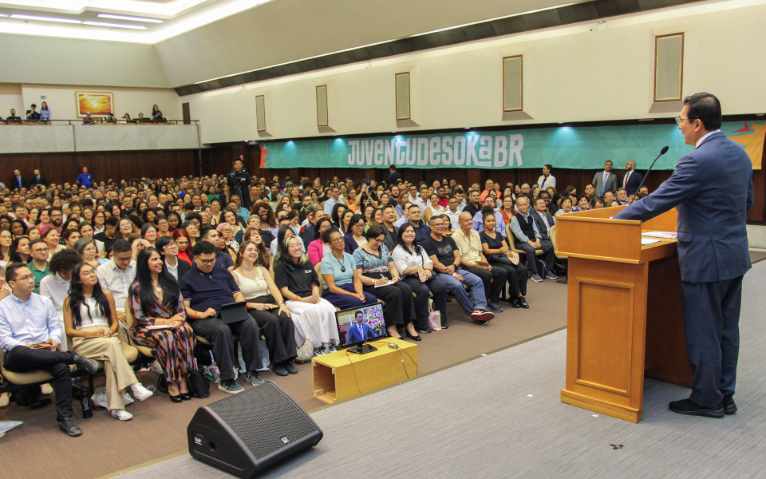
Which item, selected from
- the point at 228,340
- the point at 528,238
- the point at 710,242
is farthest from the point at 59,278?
the point at 528,238

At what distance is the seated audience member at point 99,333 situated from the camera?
3949 millimetres

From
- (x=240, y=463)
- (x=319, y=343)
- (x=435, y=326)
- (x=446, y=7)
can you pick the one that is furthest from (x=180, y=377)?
(x=446, y=7)

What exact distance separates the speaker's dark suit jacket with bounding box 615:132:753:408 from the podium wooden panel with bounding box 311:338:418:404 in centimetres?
203

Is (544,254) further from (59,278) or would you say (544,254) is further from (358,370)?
(59,278)

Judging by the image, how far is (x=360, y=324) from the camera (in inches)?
204

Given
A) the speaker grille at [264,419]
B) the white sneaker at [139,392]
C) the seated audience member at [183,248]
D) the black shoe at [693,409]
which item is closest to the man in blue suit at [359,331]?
the white sneaker at [139,392]

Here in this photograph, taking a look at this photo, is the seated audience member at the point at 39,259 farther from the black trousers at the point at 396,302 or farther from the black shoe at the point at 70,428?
the black trousers at the point at 396,302

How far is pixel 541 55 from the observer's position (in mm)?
12031

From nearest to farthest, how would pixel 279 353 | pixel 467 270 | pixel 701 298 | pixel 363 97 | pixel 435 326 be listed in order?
1. pixel 701 298
2. pixel 279 353
3. pixel 435 326
4. pixel 467 270
5. pixel 363 97

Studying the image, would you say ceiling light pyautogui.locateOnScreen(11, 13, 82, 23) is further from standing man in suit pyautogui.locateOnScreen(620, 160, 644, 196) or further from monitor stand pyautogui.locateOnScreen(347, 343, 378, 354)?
monitor stand pyautogui.locateOnScreen(347, 343, 378, 354)

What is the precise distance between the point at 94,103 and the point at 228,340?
21.5m

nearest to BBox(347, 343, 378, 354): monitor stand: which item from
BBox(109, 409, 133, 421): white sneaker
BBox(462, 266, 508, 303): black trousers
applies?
BBox(109, 409, 133, 421): white sneaker

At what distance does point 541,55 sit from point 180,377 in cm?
1037

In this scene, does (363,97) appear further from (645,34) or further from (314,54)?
(645,34)
